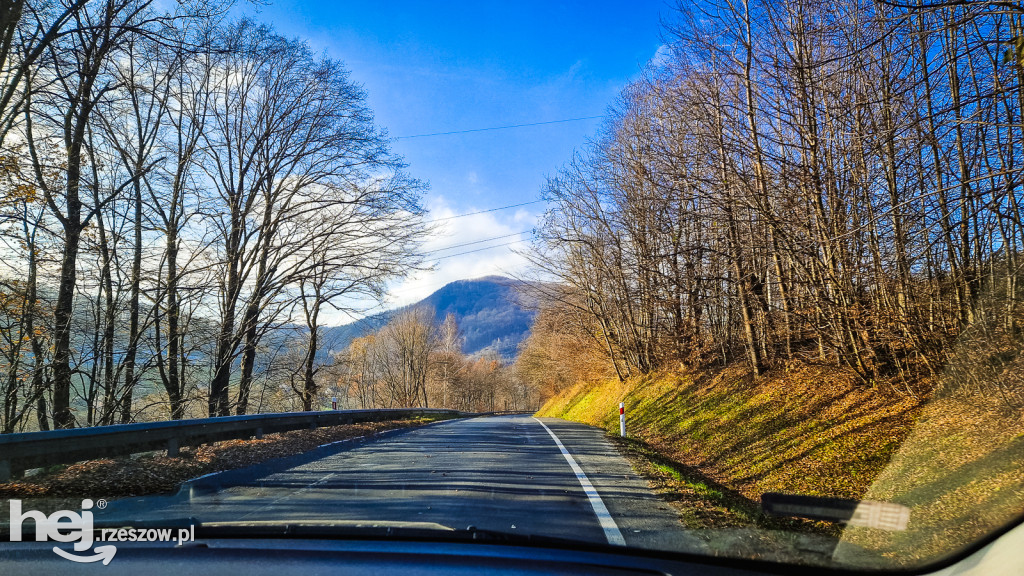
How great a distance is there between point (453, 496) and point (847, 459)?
4.73 meters

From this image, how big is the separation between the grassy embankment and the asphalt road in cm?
53

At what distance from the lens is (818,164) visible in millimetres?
8234

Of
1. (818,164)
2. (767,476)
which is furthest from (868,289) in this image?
(767,476)

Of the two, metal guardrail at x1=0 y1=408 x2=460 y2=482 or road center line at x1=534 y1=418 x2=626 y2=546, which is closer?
road center line at x1=534 y1=418 x2=626 y2=546

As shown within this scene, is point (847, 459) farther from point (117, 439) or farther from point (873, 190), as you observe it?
point (117, 439)

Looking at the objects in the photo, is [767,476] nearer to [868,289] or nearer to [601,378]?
[868,289]

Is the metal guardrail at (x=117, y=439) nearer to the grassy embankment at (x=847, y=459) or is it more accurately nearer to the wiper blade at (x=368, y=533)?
the wiper blade at (x=368, y=533)

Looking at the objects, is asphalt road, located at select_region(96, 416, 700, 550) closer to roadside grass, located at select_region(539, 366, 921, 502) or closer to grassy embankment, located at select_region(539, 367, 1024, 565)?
grassy embankment, located at select_region(539, 367, 1024, 565)

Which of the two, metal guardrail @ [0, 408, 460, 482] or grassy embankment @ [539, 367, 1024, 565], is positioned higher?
metal guardrail @ [0, 408, 460, 482]

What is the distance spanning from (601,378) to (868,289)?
23.9 m

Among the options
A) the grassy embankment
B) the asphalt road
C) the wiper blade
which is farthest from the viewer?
Answer: the asphalt road

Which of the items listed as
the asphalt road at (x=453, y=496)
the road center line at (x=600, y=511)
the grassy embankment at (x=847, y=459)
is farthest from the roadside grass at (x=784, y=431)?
the road center line at (x=600, y=511)

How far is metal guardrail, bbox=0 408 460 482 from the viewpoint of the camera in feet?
19.5

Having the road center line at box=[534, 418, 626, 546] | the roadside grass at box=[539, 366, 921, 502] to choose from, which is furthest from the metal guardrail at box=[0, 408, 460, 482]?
the roadside grass at box=[539, 366, 921, 502]
